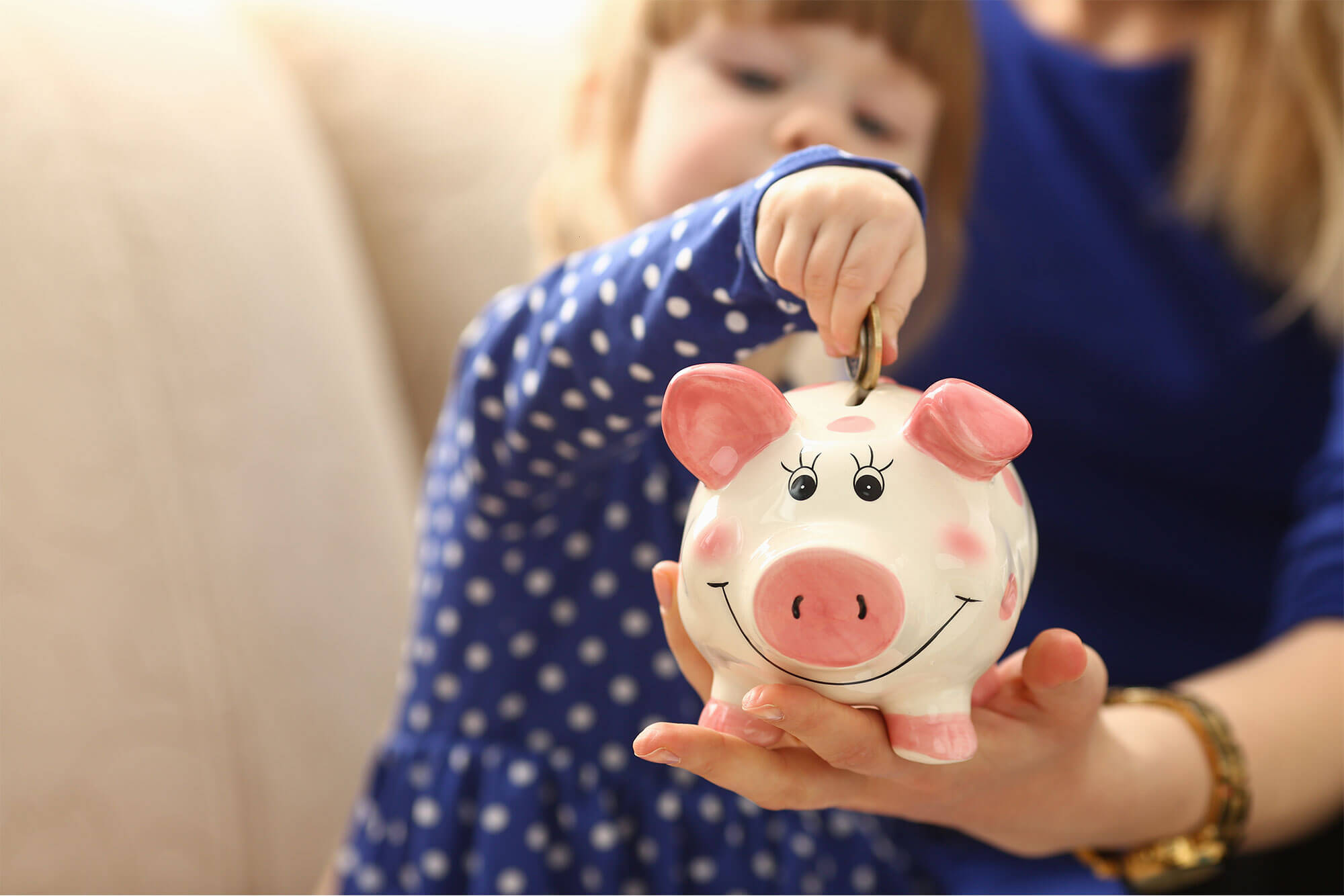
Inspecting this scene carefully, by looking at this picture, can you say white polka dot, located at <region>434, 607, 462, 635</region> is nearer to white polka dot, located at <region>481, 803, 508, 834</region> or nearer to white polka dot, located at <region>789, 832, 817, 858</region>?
white polka dot, located at <region>481, 803, 508, 834</region>

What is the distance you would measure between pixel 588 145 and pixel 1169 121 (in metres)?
0.48

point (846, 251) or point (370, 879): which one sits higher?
point (846, 251)

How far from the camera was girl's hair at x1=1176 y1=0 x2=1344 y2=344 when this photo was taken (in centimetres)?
72

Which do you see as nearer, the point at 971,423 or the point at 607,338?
the point at 971,423

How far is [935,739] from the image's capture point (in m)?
0.29

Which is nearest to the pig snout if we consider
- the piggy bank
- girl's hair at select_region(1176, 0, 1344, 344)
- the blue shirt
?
the piggy bank

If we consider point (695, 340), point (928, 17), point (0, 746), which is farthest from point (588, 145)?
point (0, 746)

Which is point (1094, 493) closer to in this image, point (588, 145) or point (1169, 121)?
→ point (1169, 121)

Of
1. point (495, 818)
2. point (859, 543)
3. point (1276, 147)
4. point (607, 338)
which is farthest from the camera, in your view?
point (1276, 147)

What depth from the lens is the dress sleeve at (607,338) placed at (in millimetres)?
357

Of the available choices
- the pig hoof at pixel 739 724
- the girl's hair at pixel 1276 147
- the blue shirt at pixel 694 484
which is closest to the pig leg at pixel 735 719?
the pig hoof at pixel 739 724

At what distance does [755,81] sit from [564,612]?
1.09ft

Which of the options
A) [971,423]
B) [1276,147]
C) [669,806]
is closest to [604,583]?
[669,806]

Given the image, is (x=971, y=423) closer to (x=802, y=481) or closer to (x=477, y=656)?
(x=802, y=481)
